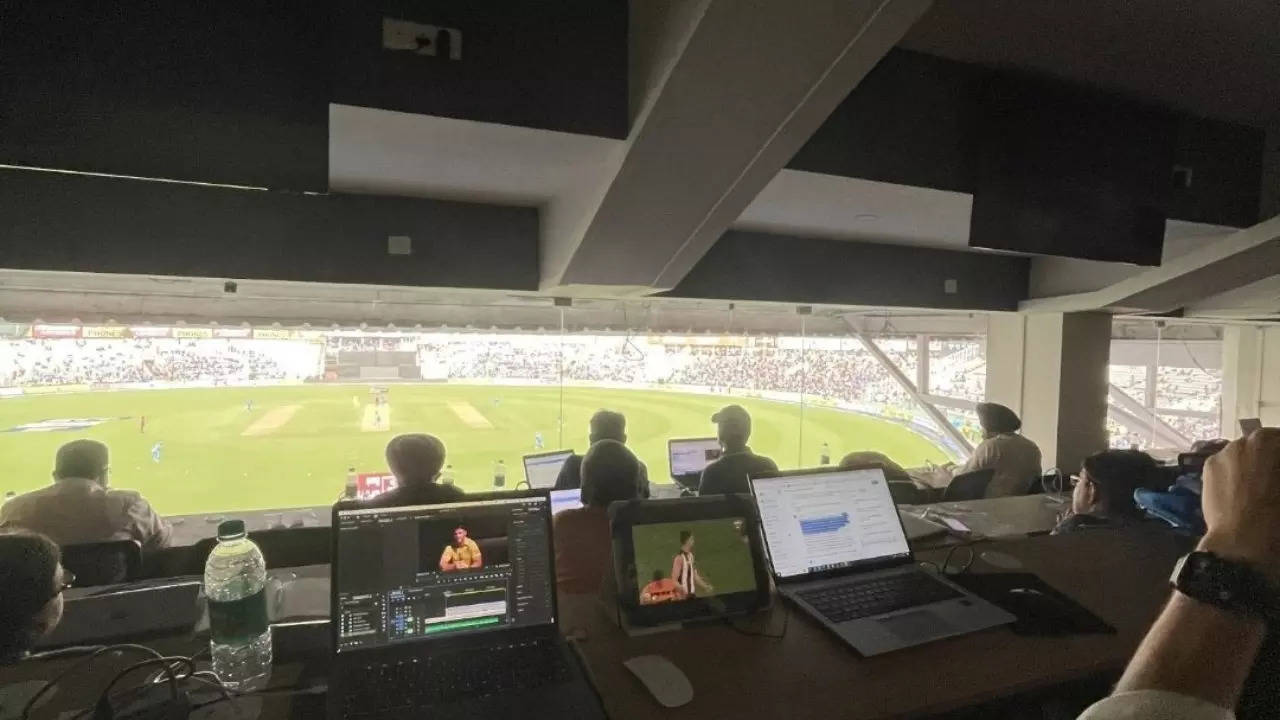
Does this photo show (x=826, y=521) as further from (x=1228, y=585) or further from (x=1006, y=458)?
(x=1006, y=458)

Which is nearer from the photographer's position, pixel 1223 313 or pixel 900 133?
pixel 900 133

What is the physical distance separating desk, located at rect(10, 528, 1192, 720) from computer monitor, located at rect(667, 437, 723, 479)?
3.70m

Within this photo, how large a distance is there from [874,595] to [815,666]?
338 mm

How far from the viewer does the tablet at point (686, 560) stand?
1.24 meters

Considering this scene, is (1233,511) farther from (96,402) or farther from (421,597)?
(96,402)

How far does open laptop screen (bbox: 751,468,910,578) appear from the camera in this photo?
142cm

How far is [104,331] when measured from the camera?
13.6 ft

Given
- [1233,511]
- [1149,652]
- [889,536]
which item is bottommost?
[889,536]

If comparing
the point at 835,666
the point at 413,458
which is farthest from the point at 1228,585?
the point at 413,458

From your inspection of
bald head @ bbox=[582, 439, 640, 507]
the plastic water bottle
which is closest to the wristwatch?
the plastic water bottle

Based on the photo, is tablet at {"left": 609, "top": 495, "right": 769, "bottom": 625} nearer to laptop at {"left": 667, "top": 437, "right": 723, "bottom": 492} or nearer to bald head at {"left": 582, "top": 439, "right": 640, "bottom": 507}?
bald head at {"left": 582, "top": 439, "right": 640, "bottom": 507}

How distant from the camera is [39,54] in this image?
1.48 meters

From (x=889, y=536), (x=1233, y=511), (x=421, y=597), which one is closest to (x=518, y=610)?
(x=421, y=597)

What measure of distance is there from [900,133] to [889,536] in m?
1.72
